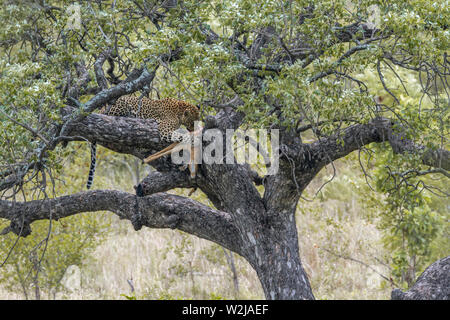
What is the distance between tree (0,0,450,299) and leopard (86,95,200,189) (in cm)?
33

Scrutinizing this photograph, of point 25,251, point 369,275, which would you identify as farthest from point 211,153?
point 369,275

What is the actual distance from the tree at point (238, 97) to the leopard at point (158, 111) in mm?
326

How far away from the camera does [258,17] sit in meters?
4.65

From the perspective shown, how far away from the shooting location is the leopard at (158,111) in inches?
259

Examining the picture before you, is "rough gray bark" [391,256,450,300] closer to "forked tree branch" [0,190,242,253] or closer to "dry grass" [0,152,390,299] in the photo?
"forked tree branch" [0,190,242,253]

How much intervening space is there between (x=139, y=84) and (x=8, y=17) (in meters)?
1.44

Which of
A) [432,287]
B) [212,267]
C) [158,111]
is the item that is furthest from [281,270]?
[212,267]

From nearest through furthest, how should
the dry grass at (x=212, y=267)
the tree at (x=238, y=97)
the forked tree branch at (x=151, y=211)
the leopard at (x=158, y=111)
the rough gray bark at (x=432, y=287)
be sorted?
the tree at (x=238, y=97) → the rough gray bark at (x=432, y=287) → the forked tree branch at (x=151, y=211) → the leopard at (x=158, y=111) → the dry grass at (x=212, y=267)

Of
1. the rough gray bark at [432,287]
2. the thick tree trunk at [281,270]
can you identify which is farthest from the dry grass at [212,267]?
the rough gray bark at [432,287]

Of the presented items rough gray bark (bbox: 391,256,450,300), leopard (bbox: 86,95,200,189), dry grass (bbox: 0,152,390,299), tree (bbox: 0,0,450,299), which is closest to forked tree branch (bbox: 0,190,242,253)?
tree (bbox: 0,0,450,299)

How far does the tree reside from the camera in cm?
477

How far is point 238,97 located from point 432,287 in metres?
2.55

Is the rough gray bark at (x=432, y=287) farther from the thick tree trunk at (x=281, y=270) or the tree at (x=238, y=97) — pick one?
the thick tree trunk at (x=281, y=270)

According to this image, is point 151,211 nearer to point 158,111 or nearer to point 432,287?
point 158,111
